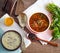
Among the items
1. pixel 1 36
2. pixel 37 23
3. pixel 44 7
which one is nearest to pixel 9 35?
pixel 1 36

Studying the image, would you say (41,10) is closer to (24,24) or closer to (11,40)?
(24,24)

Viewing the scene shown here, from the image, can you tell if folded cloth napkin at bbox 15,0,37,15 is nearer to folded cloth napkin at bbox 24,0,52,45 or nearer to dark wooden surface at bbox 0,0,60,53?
folded cloth napkin at bbox 24,0,52,45

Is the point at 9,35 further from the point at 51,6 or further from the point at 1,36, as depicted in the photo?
the point at 51,6

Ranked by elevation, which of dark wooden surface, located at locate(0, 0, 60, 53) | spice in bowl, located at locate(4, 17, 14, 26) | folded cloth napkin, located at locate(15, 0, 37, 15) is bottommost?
dark wooden surface, located at locate(0, 0, 60, 53)

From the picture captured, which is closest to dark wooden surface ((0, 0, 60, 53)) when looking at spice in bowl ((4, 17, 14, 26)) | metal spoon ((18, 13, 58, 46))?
metal spoon ((18, 13, 58, 46))

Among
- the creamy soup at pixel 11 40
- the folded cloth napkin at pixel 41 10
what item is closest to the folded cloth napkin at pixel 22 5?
the folded cloth napkin at pixel 41 10

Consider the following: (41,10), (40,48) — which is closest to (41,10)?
(41,10)
